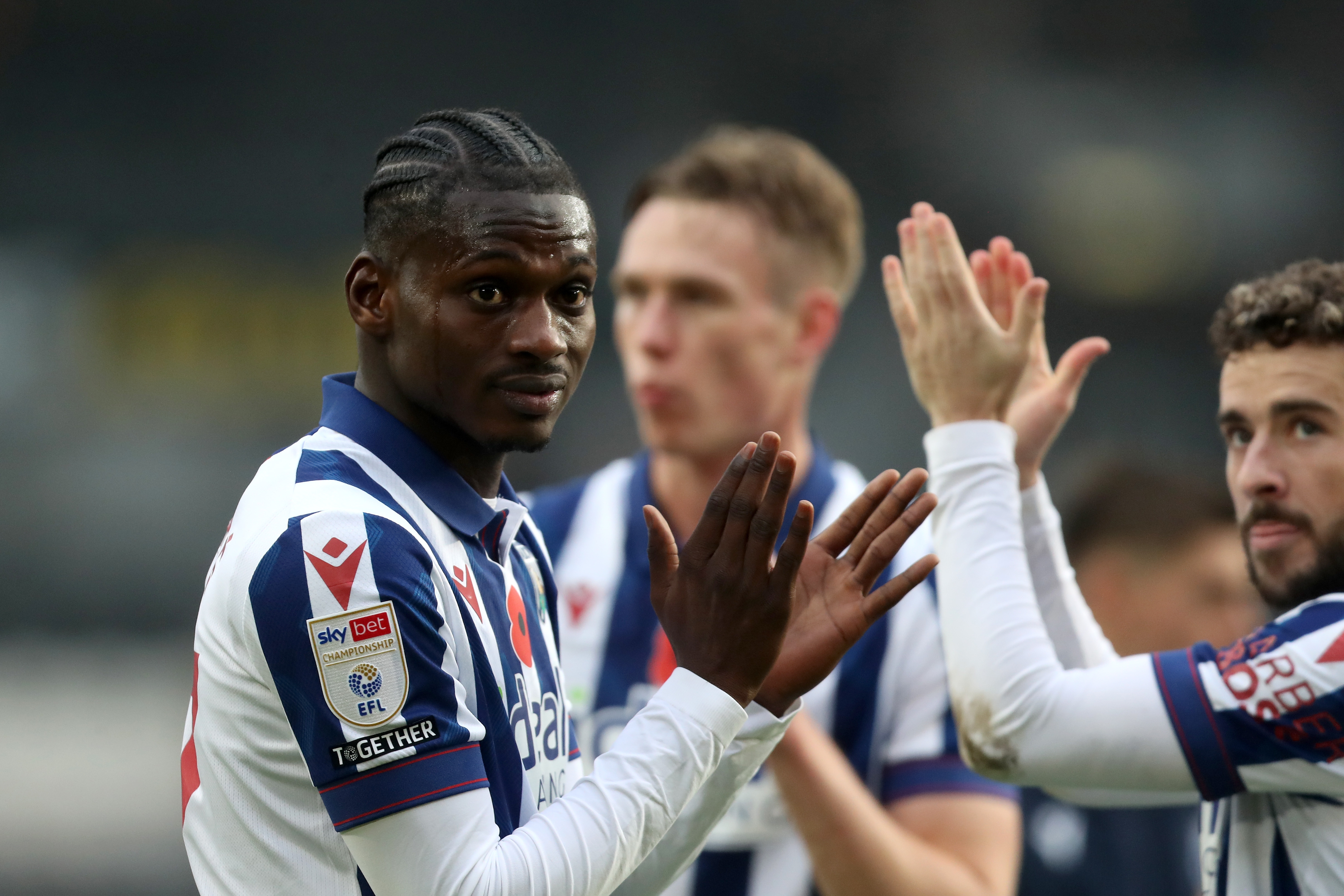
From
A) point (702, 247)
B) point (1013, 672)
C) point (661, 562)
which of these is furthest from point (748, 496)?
point (702, 247)

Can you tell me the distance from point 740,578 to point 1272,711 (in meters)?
0.94

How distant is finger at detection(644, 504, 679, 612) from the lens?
63.0 inches

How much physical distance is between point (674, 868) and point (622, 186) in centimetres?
812

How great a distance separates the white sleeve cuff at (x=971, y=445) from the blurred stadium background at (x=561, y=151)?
6.17 m

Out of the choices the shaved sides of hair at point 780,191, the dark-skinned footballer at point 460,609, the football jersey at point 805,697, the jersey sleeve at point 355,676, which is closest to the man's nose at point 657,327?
the shaved sides of hair at point 780,191

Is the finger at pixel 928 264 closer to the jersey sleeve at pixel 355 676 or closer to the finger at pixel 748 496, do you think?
the finger at pixel 748 496

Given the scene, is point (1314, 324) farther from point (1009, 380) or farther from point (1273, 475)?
point (1009, 380)

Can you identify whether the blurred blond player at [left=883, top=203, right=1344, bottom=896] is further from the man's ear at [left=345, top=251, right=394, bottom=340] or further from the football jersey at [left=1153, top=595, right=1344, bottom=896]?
the man's ear at [left=345, top=251, right=394, bottom=340]

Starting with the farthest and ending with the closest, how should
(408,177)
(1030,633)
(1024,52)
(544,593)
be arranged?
(1024,52) < (1030,633) < (544,593) < (408,177)

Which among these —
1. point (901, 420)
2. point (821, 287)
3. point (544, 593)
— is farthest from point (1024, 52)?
point (544, 593)

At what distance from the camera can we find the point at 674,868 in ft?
6.00

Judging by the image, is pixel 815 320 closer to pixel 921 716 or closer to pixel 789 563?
Answer: pixel 921 716

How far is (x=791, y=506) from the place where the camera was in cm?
330

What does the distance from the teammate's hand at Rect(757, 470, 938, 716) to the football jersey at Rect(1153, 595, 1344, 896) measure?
2.11 ft
